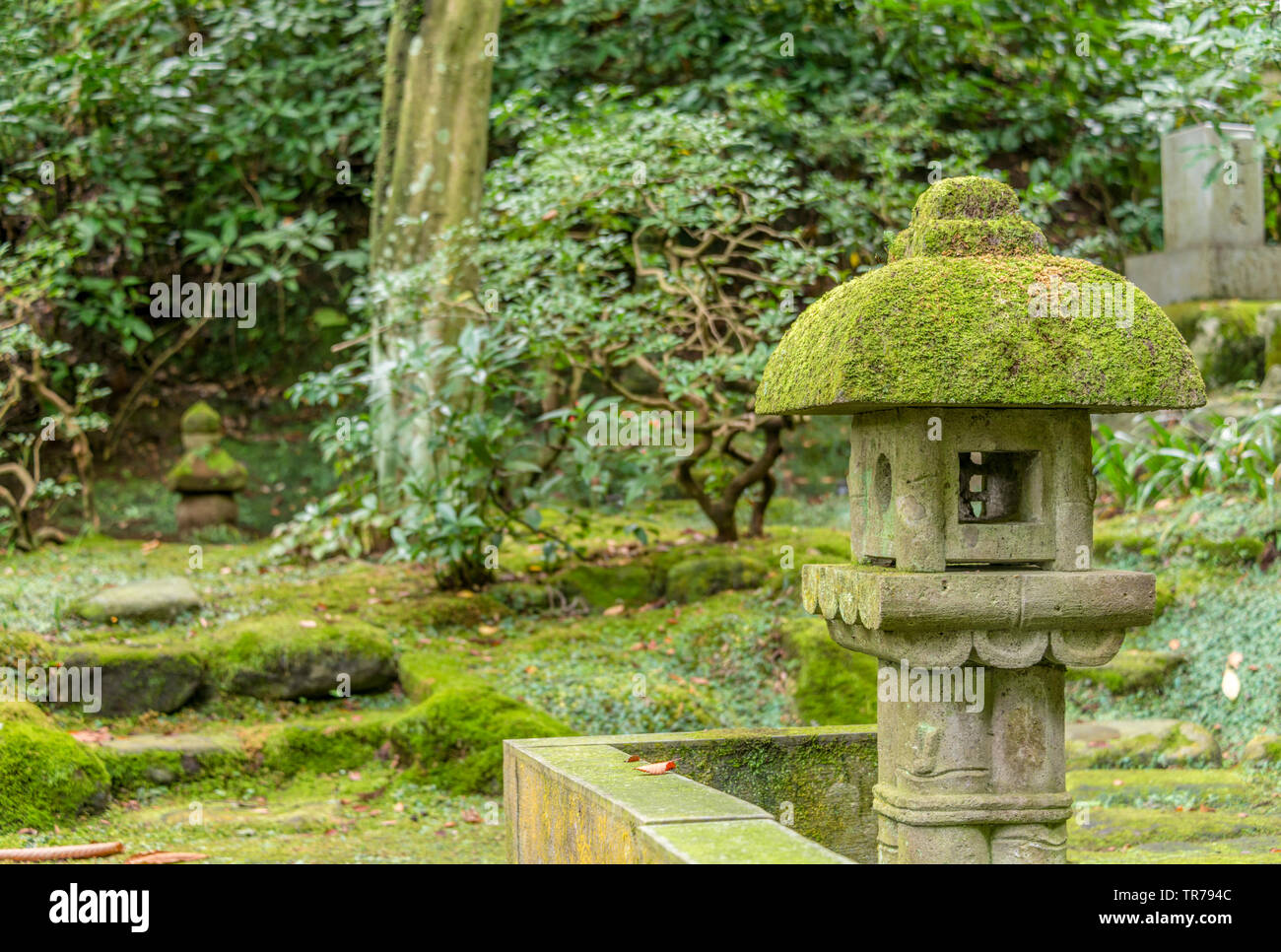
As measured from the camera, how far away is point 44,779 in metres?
5.21

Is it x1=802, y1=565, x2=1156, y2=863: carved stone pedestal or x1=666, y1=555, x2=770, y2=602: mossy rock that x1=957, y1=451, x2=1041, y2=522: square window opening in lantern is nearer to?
x1=802, y1=565, x2=1156, y2=863: carved stone pedestal

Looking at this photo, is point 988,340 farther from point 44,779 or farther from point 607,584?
point 607,584

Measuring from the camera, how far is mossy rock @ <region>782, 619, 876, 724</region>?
651 cm

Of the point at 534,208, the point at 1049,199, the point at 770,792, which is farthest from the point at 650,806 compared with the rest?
the point at 1049,199

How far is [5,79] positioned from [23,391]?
2.54 m

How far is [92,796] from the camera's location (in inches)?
211

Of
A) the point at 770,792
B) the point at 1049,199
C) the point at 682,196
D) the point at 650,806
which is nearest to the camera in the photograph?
the point at 650,806

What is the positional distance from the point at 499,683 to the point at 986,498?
3.39 metres

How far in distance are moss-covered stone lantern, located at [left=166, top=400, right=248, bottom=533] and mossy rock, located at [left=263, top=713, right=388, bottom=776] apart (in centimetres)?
425

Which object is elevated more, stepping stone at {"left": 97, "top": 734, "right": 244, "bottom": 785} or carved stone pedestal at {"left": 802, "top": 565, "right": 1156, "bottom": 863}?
carved stone pedestal at {"left": 802, "top": 565, "right": 1156, "bottom": 863}

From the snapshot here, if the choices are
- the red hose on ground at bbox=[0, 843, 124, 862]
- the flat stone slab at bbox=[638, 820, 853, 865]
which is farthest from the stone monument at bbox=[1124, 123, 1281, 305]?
the red hose on ground at bbox=[0, 843, 124, 862]

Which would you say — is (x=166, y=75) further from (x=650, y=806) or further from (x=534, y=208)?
(x=650, y=806)

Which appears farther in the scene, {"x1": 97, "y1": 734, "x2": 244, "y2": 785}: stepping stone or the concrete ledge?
{"x1": 97, "y1": 734, "x2": 244, "y2": 785}: stepping stone

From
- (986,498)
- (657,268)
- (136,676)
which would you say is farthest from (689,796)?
(657,268)
